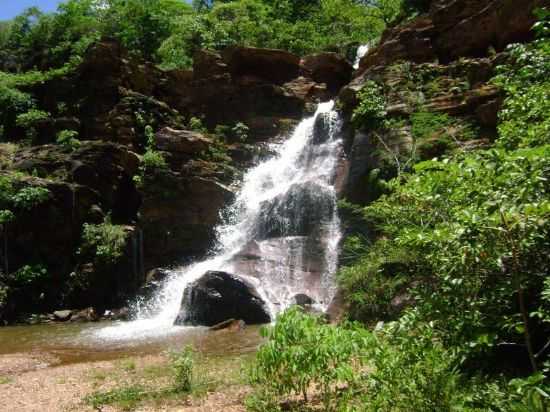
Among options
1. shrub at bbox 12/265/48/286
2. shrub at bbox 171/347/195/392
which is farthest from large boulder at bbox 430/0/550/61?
shrub at bbox 12/265/48/286

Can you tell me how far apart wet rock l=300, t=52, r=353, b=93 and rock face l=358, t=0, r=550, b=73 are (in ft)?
19.1

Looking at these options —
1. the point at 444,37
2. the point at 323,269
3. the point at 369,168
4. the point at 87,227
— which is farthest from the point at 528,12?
the point at 87,227

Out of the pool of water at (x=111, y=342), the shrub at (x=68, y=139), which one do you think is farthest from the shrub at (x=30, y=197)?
the pool of water at (x=111, y=342)

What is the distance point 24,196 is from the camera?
21.7 m

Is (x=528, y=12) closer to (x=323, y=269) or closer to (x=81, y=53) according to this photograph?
(x=323, y=269)

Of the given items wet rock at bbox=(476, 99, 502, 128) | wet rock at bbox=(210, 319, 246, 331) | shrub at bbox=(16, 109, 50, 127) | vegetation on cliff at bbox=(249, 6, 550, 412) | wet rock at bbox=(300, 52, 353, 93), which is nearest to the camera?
vegetation on cliff at bbox=(249, 6, 550, 412)

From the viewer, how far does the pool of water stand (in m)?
12.9

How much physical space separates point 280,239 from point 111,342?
742 centimetres

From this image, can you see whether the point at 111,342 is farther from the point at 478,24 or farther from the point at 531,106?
→ the point at 478,24

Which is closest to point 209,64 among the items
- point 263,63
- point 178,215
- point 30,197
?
point 263,63

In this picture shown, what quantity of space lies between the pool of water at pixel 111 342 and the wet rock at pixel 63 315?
1922 millimetres

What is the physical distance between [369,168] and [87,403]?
12.5 meters

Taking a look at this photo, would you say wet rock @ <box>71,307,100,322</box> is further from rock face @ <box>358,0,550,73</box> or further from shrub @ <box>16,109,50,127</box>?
rock face @ <box>358,0,550,73</box>

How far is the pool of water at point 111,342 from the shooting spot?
1285 centimetres
